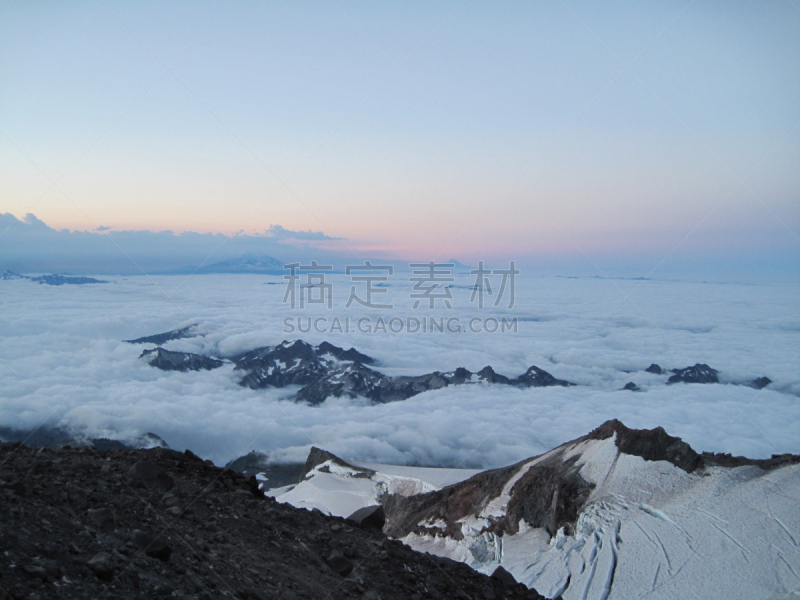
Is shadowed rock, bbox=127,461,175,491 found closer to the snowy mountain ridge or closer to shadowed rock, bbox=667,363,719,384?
the snowy mountain ridge

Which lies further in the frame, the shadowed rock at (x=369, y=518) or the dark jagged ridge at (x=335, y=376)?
the dark jagged ridge at (x=335, y=376)

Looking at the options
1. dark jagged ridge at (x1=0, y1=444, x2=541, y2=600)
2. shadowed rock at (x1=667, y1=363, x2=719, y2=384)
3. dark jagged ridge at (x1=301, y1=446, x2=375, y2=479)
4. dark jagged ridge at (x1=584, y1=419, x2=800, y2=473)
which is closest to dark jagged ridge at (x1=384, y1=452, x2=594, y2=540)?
dark jagged ridge at (x1=584, y1=419, x2=800, y2=473)

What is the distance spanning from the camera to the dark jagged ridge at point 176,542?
379 centimetres

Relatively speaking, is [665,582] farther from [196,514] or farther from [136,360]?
[136,360]

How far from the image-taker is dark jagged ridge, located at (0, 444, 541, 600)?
149 inches

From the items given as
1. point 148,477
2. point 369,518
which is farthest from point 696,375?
point 148,477

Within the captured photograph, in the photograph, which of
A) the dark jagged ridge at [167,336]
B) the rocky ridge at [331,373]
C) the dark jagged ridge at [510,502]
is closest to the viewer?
the dark jagged ridge at [510,502]

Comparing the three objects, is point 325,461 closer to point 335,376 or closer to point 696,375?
point 335,376

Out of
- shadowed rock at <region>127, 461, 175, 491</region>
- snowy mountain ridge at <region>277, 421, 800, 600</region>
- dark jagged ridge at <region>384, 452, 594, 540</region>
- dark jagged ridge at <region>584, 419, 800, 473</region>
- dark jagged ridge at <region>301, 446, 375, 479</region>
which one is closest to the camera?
shadowed rock at <region>127, 461, 175, 491</region>

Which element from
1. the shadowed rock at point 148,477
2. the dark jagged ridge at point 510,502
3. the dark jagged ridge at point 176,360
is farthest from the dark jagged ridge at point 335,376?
the shadowed rock at point 148,477

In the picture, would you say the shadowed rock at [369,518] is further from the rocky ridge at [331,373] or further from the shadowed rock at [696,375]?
the shadowed rock at [696,375]

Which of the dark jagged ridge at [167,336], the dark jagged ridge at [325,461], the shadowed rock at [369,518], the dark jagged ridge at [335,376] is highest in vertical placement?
the shadowed rock at [369,518]

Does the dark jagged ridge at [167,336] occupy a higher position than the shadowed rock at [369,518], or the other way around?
the shadowed rock at [369,518]

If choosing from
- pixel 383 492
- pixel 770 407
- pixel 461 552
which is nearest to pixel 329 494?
pixel 383 492
